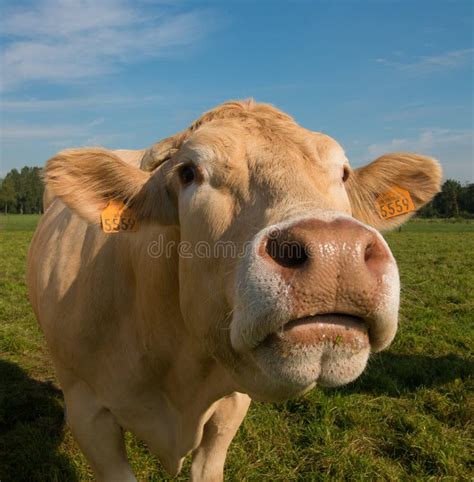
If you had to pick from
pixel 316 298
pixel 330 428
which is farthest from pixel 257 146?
pixel 330 428

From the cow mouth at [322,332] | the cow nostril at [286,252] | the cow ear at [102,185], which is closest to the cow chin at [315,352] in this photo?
the cow mouth at [322,332]

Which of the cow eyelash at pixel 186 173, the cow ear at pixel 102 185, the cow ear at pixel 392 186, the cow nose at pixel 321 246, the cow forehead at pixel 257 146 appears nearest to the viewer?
the cow nose at pixel 321 246

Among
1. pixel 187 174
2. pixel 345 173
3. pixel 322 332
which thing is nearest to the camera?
pixel 322 332

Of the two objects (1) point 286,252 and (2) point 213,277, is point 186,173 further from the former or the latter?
(1) point 286,252

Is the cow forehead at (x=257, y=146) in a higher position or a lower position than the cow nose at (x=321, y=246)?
higher

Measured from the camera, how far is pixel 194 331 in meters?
2.67

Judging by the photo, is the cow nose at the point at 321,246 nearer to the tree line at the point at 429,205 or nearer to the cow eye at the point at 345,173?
the cow eye at the point at 345,173

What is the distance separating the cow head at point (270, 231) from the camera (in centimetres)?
183

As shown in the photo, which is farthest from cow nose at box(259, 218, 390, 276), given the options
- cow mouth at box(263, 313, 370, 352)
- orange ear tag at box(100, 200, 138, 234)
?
orange ear tag at box(100, 200, 138, 234)

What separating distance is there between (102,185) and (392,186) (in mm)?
1959

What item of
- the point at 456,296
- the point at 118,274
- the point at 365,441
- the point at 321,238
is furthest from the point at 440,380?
the point at 456,296

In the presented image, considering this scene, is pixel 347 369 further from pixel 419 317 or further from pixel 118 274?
pixel 419 317

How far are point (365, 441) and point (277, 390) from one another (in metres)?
3.01

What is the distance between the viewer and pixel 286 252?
1.85 metres
